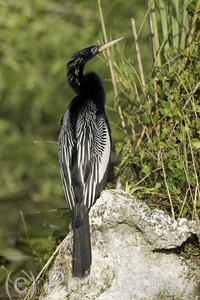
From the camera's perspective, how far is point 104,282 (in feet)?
12.1

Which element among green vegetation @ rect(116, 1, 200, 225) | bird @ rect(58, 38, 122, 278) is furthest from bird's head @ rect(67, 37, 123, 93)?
green vegetation @ rect(116, 1, 200, 225)

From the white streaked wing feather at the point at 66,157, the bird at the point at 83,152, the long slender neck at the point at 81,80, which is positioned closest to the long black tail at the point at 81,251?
the bird at the point at 83,152

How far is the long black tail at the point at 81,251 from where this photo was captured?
145 inches

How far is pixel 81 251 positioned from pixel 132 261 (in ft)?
0.85

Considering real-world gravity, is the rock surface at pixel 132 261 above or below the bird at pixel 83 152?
Answer: below

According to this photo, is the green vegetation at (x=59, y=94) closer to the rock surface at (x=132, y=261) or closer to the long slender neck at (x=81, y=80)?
the long slender neck at (x=81, y=80)

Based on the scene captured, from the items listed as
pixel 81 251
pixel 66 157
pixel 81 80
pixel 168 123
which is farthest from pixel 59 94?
pixel 81 251

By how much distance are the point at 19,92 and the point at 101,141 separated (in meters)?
4.21

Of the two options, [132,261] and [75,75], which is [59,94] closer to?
[75,75]

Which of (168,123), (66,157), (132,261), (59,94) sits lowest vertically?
(59,94)

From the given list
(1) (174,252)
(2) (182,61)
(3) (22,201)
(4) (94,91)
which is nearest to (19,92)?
(3) (22,201)

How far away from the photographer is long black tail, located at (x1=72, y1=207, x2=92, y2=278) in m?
3.70

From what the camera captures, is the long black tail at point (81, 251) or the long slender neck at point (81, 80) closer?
the long black tail at point (81, 251)

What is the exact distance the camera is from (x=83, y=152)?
4.32 metres
